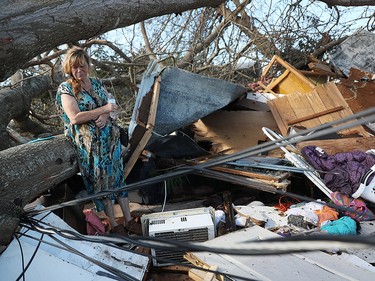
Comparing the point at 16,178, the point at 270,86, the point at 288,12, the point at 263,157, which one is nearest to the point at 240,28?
the point at 288,12

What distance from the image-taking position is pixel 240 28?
7.91 metres

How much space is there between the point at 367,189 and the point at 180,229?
2062mm

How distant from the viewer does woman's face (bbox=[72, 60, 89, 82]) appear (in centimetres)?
342

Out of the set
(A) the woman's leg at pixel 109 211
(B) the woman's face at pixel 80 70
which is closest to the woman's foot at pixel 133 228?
(A) the woman's leg at pixel 109 211

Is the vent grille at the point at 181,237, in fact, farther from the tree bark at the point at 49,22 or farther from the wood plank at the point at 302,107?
the wood plank at the point at 302,107

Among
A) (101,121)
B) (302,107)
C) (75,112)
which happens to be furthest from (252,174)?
(75,112)

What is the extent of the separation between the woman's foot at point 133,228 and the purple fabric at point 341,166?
208 cm

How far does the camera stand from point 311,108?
5.86 m

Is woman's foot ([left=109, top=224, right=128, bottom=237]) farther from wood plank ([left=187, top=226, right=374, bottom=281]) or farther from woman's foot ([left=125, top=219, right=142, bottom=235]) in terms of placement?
wood plank ([left=187, top=226, right=374, bottom=281])

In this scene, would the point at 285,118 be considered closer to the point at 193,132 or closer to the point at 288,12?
the point at 193,132

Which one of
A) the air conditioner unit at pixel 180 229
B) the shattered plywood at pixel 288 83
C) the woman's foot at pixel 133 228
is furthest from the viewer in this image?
the shattered plywood at pixel 288 83

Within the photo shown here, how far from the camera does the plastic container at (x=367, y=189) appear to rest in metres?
4.14

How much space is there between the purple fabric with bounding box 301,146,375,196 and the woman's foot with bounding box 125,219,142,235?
2.08 metres

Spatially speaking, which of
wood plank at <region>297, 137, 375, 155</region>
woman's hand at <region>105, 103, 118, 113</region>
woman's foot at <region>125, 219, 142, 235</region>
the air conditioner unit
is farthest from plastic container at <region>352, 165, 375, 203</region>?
woman's hand at <region>105, 103, 118, 113</region>
